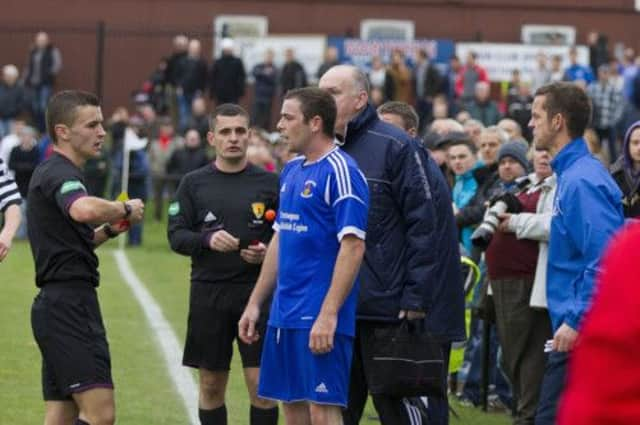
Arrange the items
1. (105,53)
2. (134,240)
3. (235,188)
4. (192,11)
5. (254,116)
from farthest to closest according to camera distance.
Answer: (192,11)
(105,53)
(254,116)
(134,240)
(235,188)

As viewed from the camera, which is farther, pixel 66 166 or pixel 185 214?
pixel 185 214

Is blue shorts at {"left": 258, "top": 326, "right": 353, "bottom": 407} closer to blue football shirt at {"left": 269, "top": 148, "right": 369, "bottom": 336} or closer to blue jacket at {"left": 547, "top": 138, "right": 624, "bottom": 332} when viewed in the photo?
blue football shirt at {"left": 269, "top": 148, "right": 369, "bottom": 336}

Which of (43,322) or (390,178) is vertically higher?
(390,178)

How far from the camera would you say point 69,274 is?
7773 mm

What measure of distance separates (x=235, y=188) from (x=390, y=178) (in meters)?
1.52

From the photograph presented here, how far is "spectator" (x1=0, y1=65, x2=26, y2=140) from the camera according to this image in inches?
1316

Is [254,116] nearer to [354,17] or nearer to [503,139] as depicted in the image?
[354,17]

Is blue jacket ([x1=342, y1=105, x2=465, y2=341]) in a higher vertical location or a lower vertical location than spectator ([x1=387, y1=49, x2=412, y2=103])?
higher

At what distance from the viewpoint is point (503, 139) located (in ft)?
44.1

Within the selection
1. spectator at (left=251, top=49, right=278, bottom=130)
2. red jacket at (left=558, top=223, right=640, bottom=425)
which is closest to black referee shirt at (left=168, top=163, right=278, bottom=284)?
red jacket at (left=558, top=223, right=640, bottom=425)

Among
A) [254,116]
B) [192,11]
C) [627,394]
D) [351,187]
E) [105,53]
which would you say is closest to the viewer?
[627,394]

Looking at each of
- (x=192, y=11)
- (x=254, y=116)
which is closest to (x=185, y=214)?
(x=254, y=116)

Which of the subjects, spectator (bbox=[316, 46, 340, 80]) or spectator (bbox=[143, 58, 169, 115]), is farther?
spectator (bbox=[143, 58, 169, 115])

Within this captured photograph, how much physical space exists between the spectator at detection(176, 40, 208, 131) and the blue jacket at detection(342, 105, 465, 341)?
84.7 feet
